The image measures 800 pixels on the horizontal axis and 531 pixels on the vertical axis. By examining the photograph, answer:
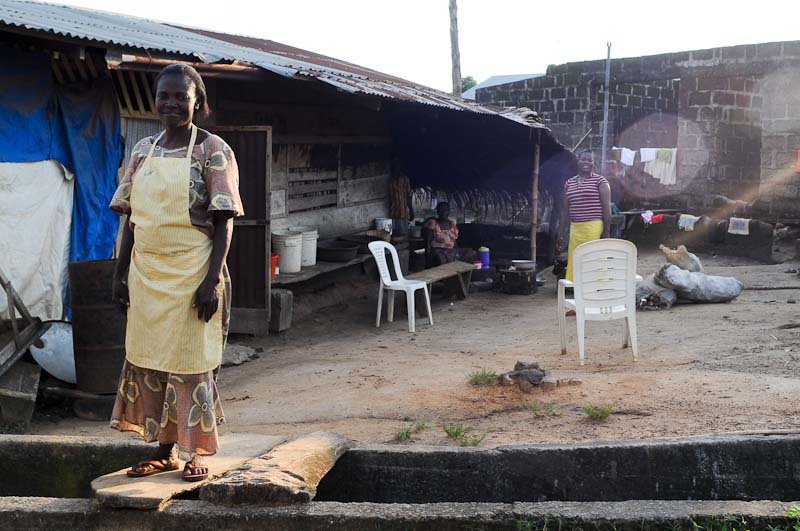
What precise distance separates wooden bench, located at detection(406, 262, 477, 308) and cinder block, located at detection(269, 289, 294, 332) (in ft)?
5.59

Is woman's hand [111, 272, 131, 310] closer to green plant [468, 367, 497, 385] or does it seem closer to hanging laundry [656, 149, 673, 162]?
green plant [468, 367, 497, 385]

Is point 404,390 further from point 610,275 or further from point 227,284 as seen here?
point 227,284

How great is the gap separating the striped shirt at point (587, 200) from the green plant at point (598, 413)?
150 inches

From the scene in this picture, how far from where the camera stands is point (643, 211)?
1445 cm

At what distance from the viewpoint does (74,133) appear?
655 cm

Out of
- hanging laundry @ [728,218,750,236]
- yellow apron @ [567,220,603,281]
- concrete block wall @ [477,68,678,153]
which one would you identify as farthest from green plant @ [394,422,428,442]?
concrete block wall @ [477,68,678,153]

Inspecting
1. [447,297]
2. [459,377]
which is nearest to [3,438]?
[459,377]

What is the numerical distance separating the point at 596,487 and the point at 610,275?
10.1ft

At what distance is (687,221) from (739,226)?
3.41 feet

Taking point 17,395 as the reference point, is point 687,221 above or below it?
above

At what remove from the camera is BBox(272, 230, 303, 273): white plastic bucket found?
8.95 meters

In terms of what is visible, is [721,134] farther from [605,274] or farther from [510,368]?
[510,368]

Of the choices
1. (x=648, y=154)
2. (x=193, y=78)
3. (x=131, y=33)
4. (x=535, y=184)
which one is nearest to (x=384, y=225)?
(x=535, y=184)

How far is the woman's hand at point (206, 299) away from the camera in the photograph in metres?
3.17
